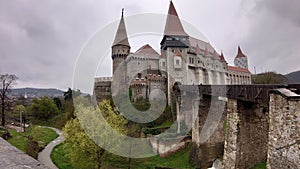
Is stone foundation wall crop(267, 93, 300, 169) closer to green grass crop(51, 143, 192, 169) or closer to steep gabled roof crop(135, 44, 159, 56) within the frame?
green grass crop(51, 143, 192, 169)

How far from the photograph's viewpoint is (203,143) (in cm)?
1589

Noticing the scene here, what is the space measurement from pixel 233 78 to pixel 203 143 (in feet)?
133

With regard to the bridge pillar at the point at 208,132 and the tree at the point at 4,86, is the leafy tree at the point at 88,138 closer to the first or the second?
the bridge pillar at the point at 208,132

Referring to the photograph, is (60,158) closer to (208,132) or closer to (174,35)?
(208,132)

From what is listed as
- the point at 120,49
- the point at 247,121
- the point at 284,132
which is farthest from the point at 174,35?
the point at 284,132

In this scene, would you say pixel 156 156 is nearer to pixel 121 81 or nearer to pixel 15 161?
pixel 15 161

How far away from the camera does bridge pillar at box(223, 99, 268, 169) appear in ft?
31.7

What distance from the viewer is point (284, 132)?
605cm

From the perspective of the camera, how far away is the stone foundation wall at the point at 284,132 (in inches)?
223

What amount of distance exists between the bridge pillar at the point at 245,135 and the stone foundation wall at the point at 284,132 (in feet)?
10.4

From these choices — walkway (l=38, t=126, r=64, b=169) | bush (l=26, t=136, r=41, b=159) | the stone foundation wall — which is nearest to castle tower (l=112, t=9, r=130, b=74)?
walkway (l=38, t=126, r=64, b=169)

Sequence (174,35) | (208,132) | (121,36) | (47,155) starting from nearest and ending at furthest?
(208,132)
(47,155)
(121,36)
(174,35)

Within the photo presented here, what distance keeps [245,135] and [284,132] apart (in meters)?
3.97

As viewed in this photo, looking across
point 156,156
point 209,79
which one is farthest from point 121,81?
point 156,156
